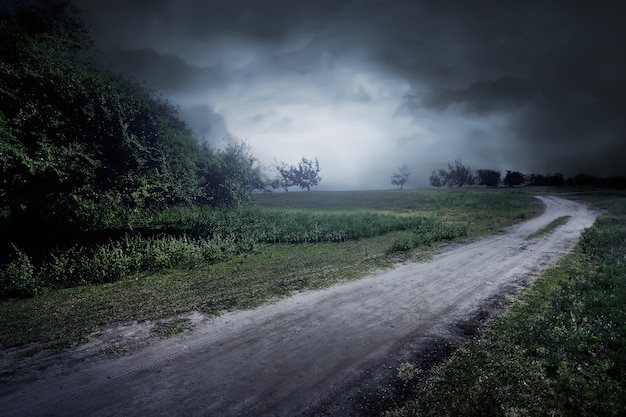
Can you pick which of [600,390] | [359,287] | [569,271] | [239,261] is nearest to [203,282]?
[239,261]

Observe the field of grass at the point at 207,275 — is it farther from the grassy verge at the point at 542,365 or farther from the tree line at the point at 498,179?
the tree line at the point at 498,179

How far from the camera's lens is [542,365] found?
19.1ft

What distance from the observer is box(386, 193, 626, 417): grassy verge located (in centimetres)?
473

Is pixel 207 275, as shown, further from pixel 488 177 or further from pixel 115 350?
pixel 488 177

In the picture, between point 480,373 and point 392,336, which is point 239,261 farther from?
point 480,373

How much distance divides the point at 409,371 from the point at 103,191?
A: 60.0ft

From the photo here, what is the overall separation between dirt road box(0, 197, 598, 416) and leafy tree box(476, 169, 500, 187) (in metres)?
185

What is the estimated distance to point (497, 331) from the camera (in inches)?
292

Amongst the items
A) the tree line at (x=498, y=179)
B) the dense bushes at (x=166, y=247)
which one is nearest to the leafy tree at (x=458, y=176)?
the tree line at (x=498, y=179)

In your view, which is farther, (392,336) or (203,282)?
(203,282)

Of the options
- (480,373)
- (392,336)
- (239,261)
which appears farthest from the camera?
(239,261)

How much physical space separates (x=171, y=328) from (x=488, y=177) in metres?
195

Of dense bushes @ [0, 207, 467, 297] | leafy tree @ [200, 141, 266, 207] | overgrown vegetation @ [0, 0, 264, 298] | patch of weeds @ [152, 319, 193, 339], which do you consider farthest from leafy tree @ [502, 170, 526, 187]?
patch of weeds @ [152, 319, 193, 339]

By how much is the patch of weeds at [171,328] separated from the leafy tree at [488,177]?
19143 centimetres
